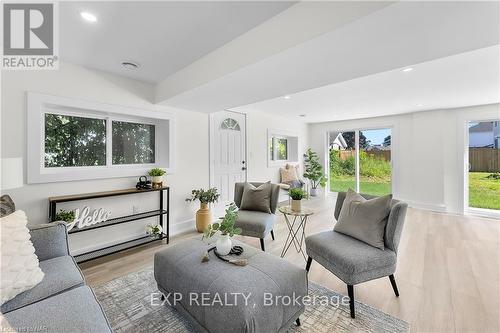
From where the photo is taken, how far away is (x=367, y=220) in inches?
76.7

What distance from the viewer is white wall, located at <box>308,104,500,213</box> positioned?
15.2ft

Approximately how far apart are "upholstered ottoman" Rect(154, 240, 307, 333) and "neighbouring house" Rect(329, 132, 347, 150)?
561cm

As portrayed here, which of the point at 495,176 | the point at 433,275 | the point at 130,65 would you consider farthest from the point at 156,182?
the point at 495,176

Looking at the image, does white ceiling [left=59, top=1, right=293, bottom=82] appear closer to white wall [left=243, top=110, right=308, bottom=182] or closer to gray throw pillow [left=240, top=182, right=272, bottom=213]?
gray throw pillow [left=240, top=182, right=272, bottom=213]

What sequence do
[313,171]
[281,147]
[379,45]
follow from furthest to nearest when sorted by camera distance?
[313,171]
[281,147]
[379,45]

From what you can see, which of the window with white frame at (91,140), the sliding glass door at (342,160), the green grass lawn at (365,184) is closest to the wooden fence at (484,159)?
the green grass lawn at (365,184)

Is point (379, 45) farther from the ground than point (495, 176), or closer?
farther from the ground

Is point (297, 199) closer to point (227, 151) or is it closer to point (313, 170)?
point (227, 151)

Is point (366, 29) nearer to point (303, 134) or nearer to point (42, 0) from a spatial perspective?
point (42, 0)

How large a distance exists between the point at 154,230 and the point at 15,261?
1.83 meters

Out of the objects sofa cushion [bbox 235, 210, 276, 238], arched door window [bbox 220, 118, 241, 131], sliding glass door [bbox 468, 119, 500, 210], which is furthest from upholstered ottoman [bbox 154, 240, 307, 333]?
sliding glass door [bbox 468, 119, 500, 210]

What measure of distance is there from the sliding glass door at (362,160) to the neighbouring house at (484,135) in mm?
1522

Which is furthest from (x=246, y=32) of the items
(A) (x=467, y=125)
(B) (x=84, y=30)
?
(A) (x=467, y=125)

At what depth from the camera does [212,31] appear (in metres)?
1.95
